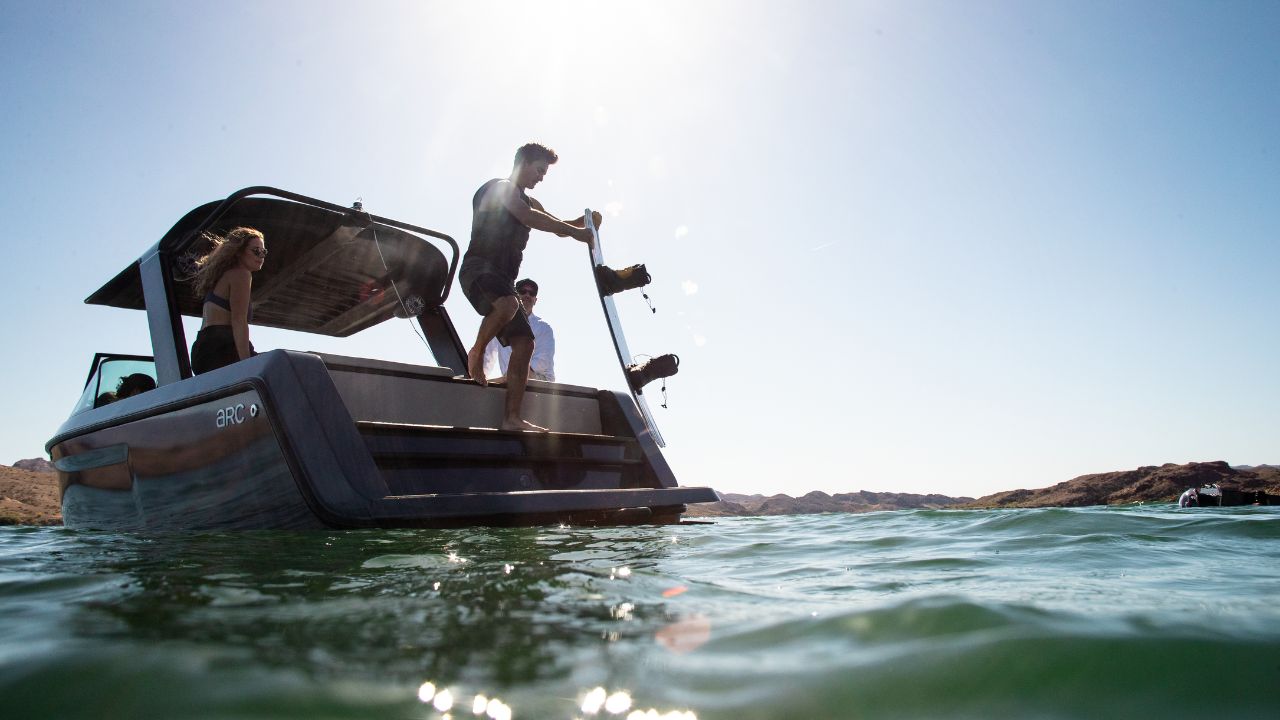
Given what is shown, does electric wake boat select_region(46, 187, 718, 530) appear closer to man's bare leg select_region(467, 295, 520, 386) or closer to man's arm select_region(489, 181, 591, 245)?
man's bare leg select_region(467, 295, 520, 386)

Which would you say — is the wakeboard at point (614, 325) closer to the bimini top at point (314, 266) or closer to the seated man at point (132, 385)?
the bimini top at point (314, 266)

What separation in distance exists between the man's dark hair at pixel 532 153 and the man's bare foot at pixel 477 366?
1.18m

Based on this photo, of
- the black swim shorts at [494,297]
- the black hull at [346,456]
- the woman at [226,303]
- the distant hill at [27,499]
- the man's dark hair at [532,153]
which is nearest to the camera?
the black hull at [346,456]

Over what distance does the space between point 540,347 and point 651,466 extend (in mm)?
3679

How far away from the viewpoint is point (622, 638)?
1184 mm

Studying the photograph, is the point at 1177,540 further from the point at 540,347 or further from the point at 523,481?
the point at 540,347

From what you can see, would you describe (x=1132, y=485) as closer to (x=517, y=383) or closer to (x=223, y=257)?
(x=517, y=383)

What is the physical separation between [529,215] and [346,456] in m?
1.92

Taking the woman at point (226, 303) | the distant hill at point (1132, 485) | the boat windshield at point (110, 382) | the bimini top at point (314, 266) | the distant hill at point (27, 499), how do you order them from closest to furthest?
the woman at point (226, 303) → the bimini top at point (314, 266) → the boat windshield at point (110, 382) → the distant hill at point (27, 499) → the distant hill at point (1132, 485)

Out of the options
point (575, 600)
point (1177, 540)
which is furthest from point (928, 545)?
point (575, 600)

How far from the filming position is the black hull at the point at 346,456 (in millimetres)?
3000

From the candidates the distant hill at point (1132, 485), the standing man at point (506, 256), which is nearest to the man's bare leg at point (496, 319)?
the standing man at point (506, 256)

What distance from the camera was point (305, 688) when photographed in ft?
2.98

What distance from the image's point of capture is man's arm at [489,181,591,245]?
4.34m
